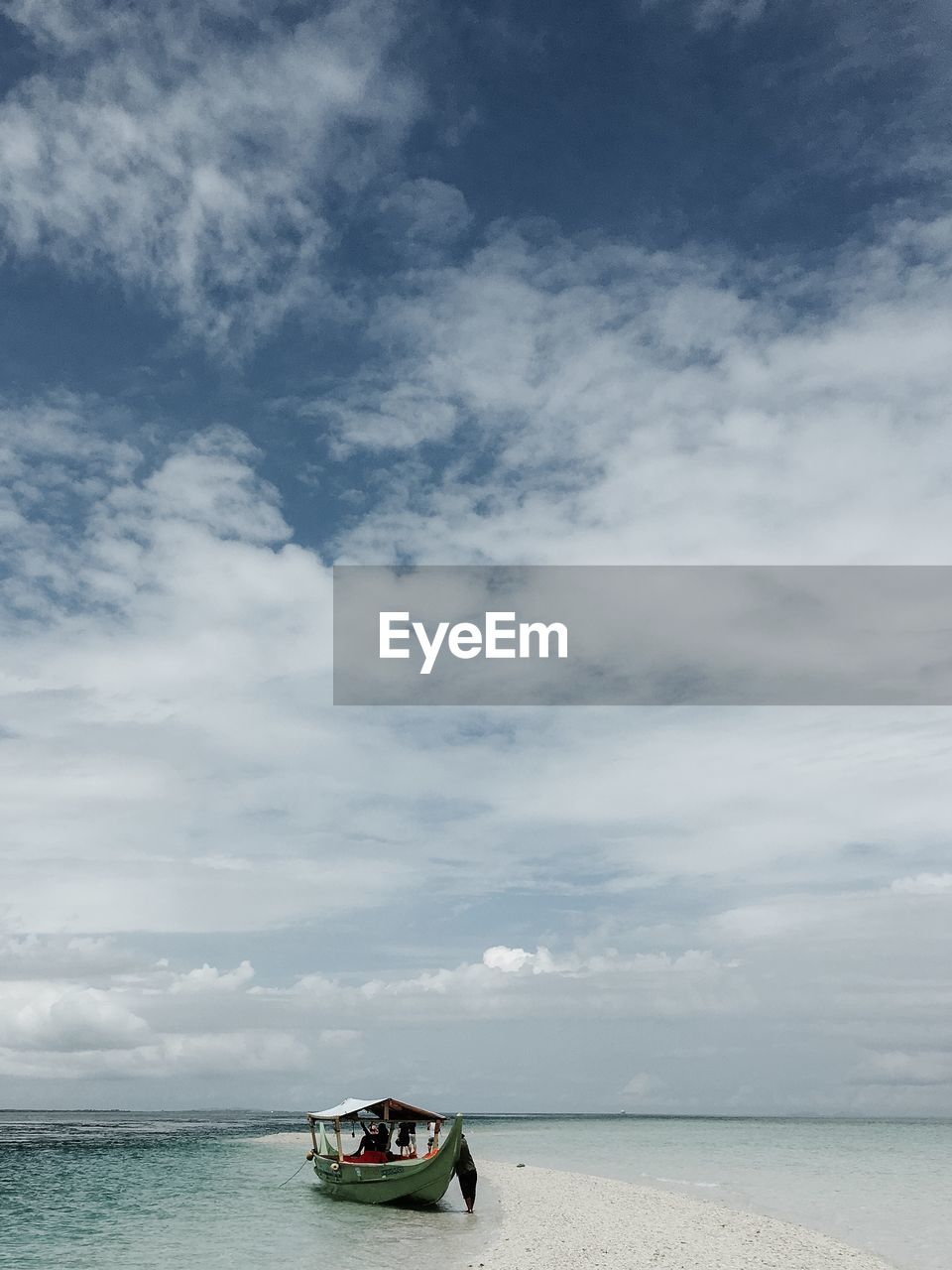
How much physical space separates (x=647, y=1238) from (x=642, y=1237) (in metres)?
0.27

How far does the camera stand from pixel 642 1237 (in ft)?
99.3

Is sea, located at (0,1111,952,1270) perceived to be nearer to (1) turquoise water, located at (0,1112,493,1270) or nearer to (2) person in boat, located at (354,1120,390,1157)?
(1) turquoise water, located at (0,1112,493,1270)

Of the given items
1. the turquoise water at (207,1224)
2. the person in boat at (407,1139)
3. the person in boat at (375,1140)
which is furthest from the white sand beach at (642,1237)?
the person in boat at (375,1140)

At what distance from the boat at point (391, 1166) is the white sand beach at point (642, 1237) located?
2844 mm

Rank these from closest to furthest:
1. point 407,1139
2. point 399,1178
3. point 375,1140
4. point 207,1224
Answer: point 399,1178 < point 207,1224 < point 407,1139 < point 375,1140

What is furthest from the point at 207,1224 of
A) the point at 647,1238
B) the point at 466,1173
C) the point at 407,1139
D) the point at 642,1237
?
the point at 647,1238

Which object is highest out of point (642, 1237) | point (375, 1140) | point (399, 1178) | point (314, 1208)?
point (375, 1140)

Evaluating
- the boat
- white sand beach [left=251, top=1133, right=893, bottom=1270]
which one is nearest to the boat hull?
the boat

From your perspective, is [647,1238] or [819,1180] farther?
[819,1180]

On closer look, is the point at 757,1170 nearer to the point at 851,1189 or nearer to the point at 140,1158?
the point at 851,1189

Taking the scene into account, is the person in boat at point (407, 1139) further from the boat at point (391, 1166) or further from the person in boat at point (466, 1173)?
the person in boat at point (466, 1173)

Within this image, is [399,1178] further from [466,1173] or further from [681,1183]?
[681,1183]

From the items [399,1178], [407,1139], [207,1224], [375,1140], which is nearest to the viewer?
[399,1178]

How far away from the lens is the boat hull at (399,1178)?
35188 millimetres
